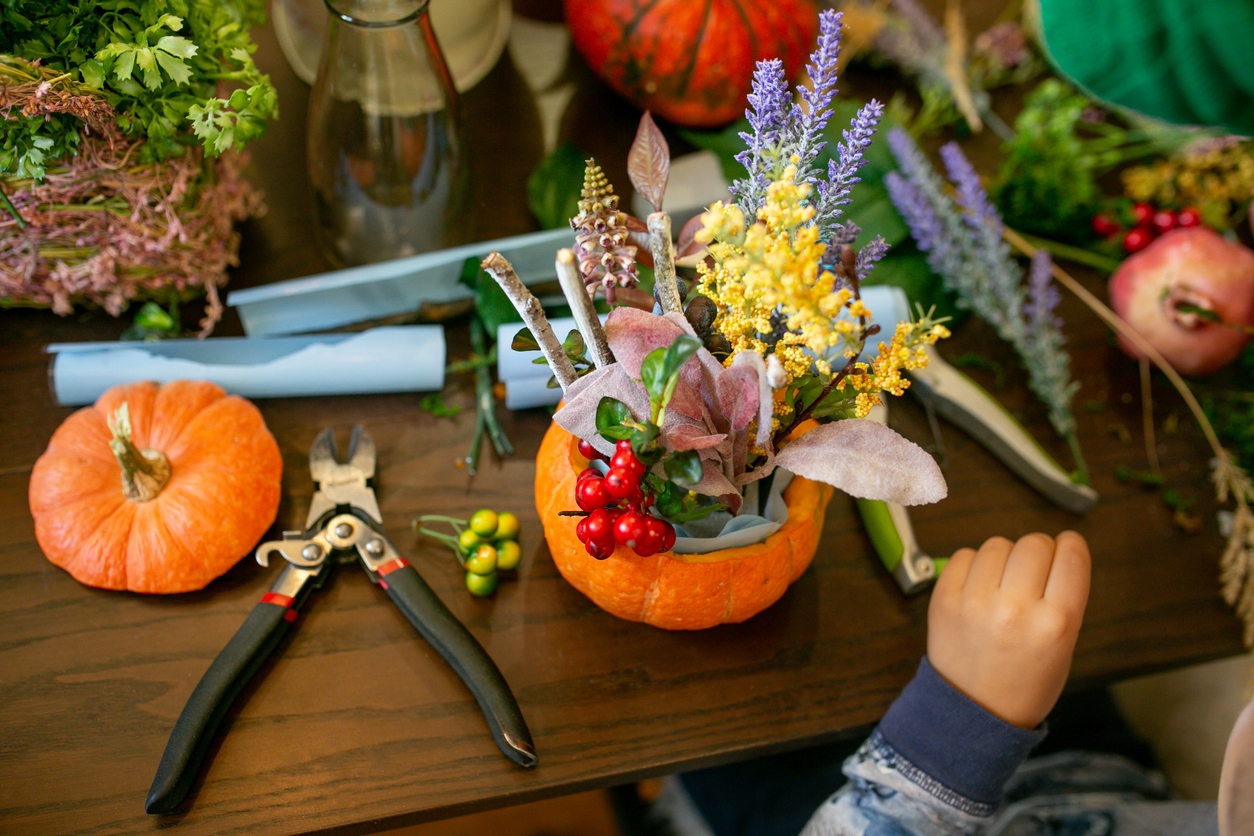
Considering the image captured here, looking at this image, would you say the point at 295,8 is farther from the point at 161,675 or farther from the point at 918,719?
the point at 918,719

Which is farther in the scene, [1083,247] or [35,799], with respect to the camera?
[1083,247]

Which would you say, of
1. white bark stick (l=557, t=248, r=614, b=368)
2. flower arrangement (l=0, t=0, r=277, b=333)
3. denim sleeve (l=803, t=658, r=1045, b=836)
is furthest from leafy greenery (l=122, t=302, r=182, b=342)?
denim sleeve (l=803, t=658, r=1045, b=836)

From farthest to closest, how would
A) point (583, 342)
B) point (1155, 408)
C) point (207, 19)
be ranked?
point (1155, 408) < point (207, 19) < point (583, 342)

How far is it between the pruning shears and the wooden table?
21mm

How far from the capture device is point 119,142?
54 cm

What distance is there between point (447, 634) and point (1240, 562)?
62cm

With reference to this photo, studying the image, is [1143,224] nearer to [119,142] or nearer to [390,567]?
[390,567]

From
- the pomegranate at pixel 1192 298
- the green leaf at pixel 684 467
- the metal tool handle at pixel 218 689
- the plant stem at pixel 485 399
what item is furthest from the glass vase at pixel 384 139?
the pomegranate at pixel 1192 298

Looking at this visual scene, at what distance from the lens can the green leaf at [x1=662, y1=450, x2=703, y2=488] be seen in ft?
1.25

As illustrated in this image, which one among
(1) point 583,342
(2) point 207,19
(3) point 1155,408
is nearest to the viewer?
(1) point 583,342

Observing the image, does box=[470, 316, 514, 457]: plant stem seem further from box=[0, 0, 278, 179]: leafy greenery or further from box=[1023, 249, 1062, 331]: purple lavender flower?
box=[1023, 249, 1062, 331]: purple lavender flower

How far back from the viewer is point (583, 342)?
439 mm

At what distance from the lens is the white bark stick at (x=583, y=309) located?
1.13ft

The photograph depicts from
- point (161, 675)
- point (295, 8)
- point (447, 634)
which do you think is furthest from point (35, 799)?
point (295, 8)
